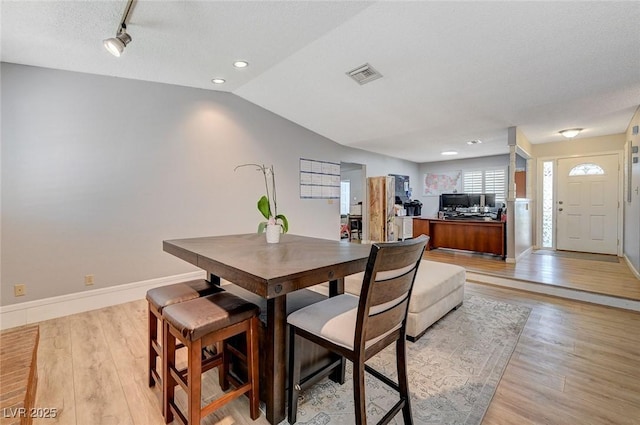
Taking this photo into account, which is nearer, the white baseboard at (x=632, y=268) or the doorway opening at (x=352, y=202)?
the white baseboard at (x=632, y=268)

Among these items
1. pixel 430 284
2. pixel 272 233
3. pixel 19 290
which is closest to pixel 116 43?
pixel 272 233

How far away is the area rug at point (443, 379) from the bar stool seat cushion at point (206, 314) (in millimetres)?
642

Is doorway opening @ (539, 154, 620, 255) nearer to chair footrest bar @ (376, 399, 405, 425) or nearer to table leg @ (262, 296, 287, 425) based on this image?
chair footrest bar @ (376, 399, 405, 425)

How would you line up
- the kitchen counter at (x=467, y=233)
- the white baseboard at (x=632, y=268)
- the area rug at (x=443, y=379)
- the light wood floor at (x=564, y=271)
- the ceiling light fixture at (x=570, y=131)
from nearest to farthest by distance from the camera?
the area rug at (x=443, y=379)
the light wood floor at (x=564, y=271)
the white baseboard at (x=632, y=268)
the ceiling light fixture at (x=570, y=131)
the kitchen counter at (x=467, y=233)

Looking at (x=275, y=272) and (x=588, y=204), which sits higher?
(x=588, y=204)

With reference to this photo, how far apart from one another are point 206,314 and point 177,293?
0.45 meters

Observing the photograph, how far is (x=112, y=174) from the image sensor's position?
323 centimetres

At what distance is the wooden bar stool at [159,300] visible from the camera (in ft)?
5.34

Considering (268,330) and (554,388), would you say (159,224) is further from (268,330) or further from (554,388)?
(554,388)

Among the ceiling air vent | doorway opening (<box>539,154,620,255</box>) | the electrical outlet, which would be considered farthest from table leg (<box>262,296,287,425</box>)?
doorway opening (<box>539,154,620,255</box>)

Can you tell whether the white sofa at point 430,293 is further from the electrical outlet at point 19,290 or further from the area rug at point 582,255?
the area rug at point 582,255

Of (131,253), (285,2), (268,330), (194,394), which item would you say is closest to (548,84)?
(285,2)

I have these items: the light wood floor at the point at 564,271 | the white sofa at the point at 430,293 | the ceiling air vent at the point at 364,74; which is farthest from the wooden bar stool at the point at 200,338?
the light wood floor at the point at 564,271

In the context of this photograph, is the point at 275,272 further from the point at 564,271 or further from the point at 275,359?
the point at 564,271
